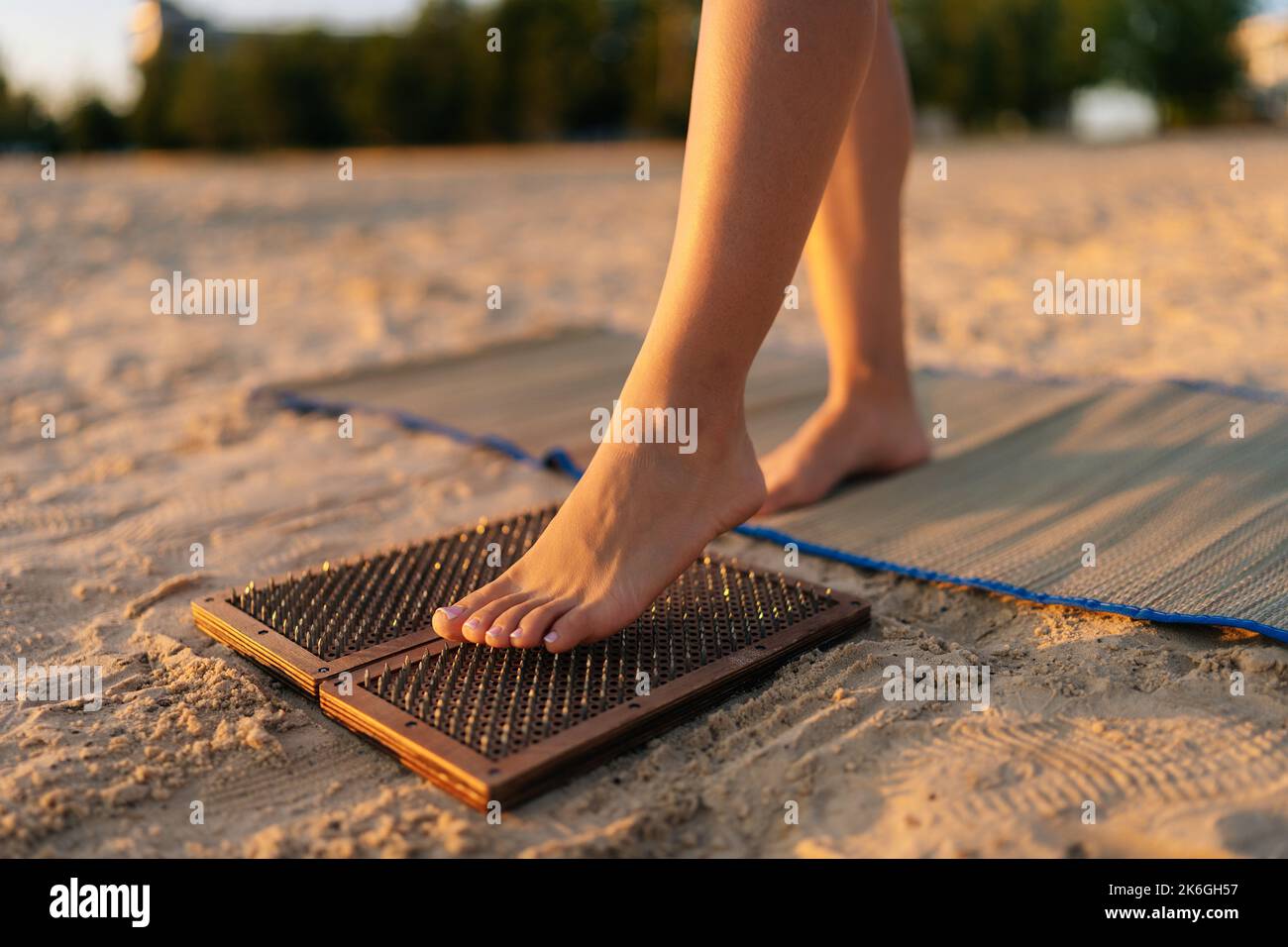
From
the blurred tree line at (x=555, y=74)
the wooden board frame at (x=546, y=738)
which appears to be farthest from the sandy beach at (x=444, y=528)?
the blurred tree line at (x=555, y=74)

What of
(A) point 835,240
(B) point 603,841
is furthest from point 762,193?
(B) point 603,841

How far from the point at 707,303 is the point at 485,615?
491 mm

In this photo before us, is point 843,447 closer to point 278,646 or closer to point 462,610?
point 462,610

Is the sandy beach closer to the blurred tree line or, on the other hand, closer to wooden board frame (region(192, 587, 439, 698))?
wooden board frame (region(192, 587, 439, 698))

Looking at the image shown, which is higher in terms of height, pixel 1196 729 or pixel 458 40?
pixel 458 40

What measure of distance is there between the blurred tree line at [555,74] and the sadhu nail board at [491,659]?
20.2 metres

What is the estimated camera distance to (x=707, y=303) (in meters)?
1.42

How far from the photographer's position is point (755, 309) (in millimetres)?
1433

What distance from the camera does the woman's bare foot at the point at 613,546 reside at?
4.65 ft

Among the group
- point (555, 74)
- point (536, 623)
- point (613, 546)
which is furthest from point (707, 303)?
point (555, 74)

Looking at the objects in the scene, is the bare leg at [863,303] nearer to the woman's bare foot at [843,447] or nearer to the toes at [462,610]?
the woman's bare foot at [843,447]

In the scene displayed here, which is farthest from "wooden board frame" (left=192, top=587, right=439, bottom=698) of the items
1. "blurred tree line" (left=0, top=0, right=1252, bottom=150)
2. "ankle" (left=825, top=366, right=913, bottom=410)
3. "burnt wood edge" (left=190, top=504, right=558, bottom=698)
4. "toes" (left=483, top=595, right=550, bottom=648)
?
"blurred tree line" (left=0, top=0, right=1252, bottom=150)
